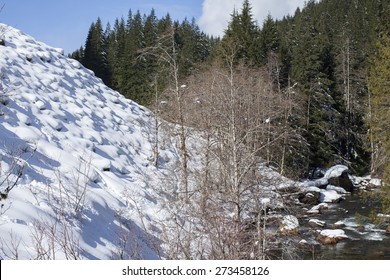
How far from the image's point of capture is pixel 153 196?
13.7 metres

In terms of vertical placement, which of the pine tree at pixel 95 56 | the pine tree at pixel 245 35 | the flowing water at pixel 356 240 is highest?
the pine tree at pixel 95 56

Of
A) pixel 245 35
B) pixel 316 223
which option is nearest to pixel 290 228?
pixel 316 223

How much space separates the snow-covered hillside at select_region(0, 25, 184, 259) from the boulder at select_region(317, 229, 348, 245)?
6.55 meters

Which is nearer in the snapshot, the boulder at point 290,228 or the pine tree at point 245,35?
the boulder at point 290,228

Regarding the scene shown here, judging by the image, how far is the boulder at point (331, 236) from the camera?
15086 millimetres

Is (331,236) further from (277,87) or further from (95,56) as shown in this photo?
(95,56)

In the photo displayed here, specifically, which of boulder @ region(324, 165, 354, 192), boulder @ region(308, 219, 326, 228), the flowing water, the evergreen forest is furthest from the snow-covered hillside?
boulder @ region(324, 165, 354, 192)

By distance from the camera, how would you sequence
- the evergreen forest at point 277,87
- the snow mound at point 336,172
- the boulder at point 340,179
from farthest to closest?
the snow mound at point 336,172, the boulder at point 340,179, the evergreen forest at point 277,87

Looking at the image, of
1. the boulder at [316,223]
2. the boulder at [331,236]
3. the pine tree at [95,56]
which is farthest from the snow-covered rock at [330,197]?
the pine tree at [95,56]

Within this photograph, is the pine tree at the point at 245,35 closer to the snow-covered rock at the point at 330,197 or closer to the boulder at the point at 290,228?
the snow-covered rock at the point at 330,197

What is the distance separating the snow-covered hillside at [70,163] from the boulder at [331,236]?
6.55 meters

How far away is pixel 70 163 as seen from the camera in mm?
12125

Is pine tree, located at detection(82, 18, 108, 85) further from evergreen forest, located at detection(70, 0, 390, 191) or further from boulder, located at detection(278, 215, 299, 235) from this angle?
boulder, located at detection(278, 215, 299, 235)

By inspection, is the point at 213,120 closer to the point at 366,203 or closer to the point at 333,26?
the point at 366,203
